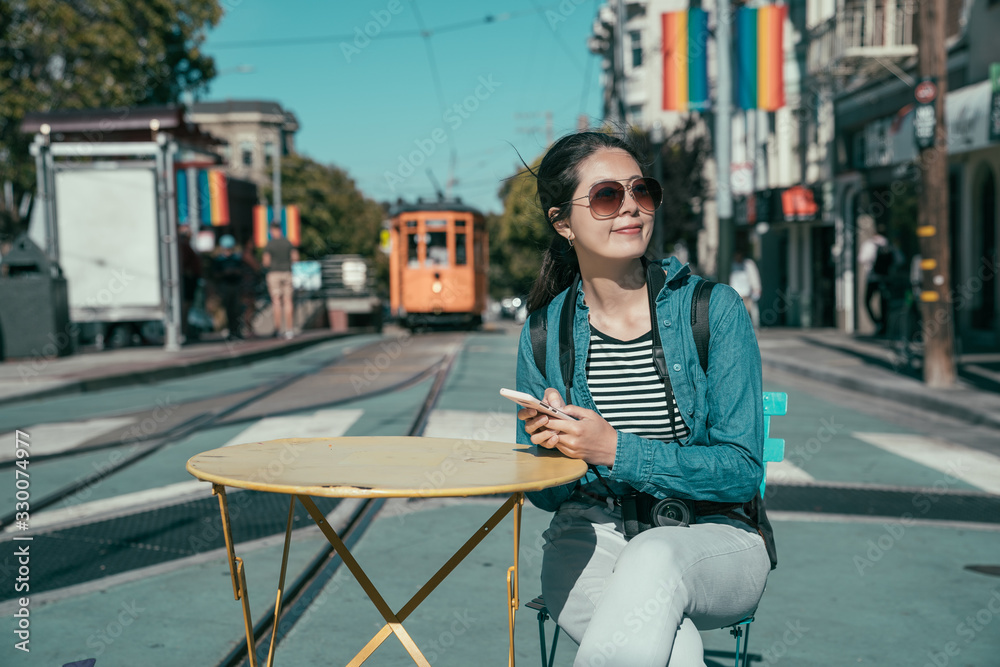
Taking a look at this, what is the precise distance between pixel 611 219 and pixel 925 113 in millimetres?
9086

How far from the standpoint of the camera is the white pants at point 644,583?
199cm

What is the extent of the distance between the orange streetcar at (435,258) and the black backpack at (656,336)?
65.9ft

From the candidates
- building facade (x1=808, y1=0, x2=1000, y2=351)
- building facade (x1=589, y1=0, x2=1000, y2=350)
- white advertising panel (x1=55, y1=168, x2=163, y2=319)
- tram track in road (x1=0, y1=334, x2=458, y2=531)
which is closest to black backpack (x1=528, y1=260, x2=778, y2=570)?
tram track in road (x1=0, y1=334, x2=458, y2=531)

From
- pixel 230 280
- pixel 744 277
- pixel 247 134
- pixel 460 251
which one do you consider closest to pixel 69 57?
pixel 230 280

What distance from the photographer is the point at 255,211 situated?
32.3 meters

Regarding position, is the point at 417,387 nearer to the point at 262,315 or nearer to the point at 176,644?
the point at 176,644

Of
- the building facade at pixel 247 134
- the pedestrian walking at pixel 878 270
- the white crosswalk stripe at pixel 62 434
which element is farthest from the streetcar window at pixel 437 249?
the building facade at pixel 247 134

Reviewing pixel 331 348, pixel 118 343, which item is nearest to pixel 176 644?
pixel 118 343

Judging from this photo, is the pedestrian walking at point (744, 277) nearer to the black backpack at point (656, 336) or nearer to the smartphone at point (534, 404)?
the black backpack at point (656, 336)

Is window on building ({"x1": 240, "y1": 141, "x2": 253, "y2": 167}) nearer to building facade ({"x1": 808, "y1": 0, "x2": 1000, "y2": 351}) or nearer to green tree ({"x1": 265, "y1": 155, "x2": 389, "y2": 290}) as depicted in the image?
green tree ({"x1": 265, "y1": 155, "x2": 389, "y2": 290})

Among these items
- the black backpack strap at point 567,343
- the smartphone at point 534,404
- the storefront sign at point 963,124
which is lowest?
the smartphone at point 534,404

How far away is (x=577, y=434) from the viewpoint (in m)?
2.21

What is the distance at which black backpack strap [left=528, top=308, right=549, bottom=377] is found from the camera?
103 inches

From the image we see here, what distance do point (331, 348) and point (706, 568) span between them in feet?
55.4
